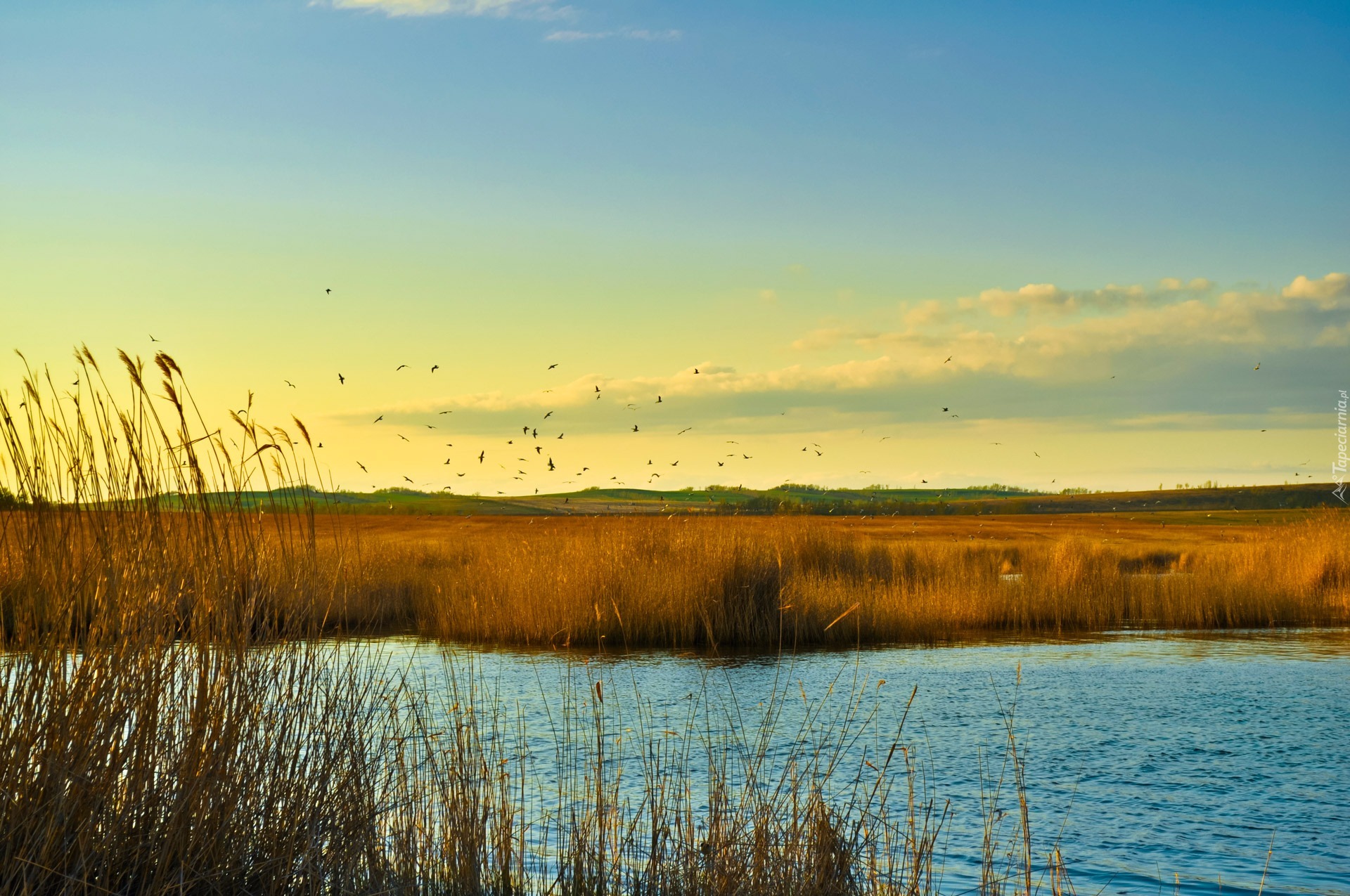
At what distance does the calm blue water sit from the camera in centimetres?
568

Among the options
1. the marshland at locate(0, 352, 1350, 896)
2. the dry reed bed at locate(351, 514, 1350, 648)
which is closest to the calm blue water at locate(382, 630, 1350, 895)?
the marshland at locate(0, 352, 1350, 896)

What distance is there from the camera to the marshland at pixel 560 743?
143 inches

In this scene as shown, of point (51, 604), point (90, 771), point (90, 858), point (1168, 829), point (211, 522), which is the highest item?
point (211, 522)

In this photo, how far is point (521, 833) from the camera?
14.1 ft

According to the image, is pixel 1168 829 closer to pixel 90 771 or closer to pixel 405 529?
pixel 90 771

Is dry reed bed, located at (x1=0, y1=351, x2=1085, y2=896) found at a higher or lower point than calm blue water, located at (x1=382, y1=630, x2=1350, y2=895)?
higher

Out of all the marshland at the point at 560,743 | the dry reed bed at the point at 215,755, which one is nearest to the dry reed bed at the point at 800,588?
the marshland at the point at 560,743

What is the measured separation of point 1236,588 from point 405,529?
108 ft

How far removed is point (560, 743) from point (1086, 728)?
453 centimetres

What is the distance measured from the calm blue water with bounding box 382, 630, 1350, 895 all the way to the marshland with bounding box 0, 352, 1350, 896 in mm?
42

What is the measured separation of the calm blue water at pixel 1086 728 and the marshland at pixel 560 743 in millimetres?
42

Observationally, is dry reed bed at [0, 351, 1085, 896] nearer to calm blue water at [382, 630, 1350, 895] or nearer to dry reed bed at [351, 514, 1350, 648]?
calm blue water at [382, 630, 1350, 895]

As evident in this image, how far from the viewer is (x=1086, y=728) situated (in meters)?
8.71

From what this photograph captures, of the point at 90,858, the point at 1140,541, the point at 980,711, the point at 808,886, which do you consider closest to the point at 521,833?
the point at 808,886
